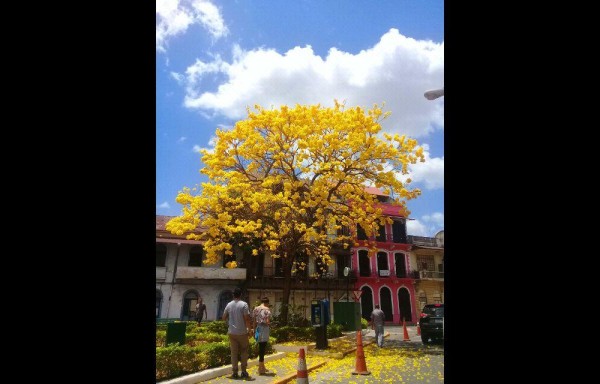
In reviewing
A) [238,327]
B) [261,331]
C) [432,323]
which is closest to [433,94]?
→ [238,327]

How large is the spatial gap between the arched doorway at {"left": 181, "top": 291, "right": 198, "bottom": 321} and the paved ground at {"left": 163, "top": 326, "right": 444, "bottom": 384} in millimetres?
16874

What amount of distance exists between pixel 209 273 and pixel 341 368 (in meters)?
20.1

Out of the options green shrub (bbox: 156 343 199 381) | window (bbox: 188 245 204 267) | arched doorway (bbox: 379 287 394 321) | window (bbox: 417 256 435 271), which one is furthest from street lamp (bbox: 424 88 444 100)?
window (bbox: 417 256 435 271)

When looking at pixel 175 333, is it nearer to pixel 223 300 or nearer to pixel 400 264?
pixel 223 300

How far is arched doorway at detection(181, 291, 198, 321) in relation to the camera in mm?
27188

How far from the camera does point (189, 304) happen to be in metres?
27.5

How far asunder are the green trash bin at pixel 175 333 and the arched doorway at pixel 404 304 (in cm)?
2780

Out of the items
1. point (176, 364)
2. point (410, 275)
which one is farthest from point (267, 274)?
point (176, 364)

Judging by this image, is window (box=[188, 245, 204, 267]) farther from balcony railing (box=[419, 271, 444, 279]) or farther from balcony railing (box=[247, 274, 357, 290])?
balcony railing (box=[419, 271, 444, 279])

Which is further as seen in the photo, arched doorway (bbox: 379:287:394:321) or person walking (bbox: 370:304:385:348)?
arched doorway (bbox: 379:287:394:321)
